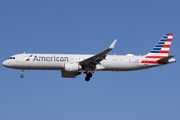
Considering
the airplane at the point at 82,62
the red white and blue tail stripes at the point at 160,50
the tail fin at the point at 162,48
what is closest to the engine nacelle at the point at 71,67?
the airplane at the point at 82,62

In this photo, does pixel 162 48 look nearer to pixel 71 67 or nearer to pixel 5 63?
pixel 71 67

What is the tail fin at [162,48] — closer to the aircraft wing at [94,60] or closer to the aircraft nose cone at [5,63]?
the aircraft wing at [94,60]

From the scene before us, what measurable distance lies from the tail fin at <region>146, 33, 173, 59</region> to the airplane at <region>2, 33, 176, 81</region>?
7.1 inches

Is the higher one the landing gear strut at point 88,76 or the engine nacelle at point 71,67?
the engine nacelle at point 71,67

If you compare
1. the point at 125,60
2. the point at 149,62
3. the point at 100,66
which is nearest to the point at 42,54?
the point at 100,66

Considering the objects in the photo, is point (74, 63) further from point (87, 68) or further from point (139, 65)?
point (139, 65)

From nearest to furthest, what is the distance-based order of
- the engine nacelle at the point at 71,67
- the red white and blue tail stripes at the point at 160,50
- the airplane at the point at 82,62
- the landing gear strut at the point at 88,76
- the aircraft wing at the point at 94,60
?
1. the aircraft wing at the point at 94,60
2. the engine nacelle at the point at 71,67
3. the airplane at the point at 82,62
4. the landing gear strut at the point at 88,76
5. the red white and blue tail stripes at the point at 160,50

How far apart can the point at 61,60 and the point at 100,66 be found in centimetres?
586

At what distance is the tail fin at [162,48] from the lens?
5212 centimetres

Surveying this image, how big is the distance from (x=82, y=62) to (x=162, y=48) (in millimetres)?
14264

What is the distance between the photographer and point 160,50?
5312cm

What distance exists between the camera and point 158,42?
2135 inches

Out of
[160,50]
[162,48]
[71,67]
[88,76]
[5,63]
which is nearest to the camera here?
[71,67]

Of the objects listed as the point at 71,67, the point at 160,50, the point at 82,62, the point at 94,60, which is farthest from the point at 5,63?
the point at 160,50
